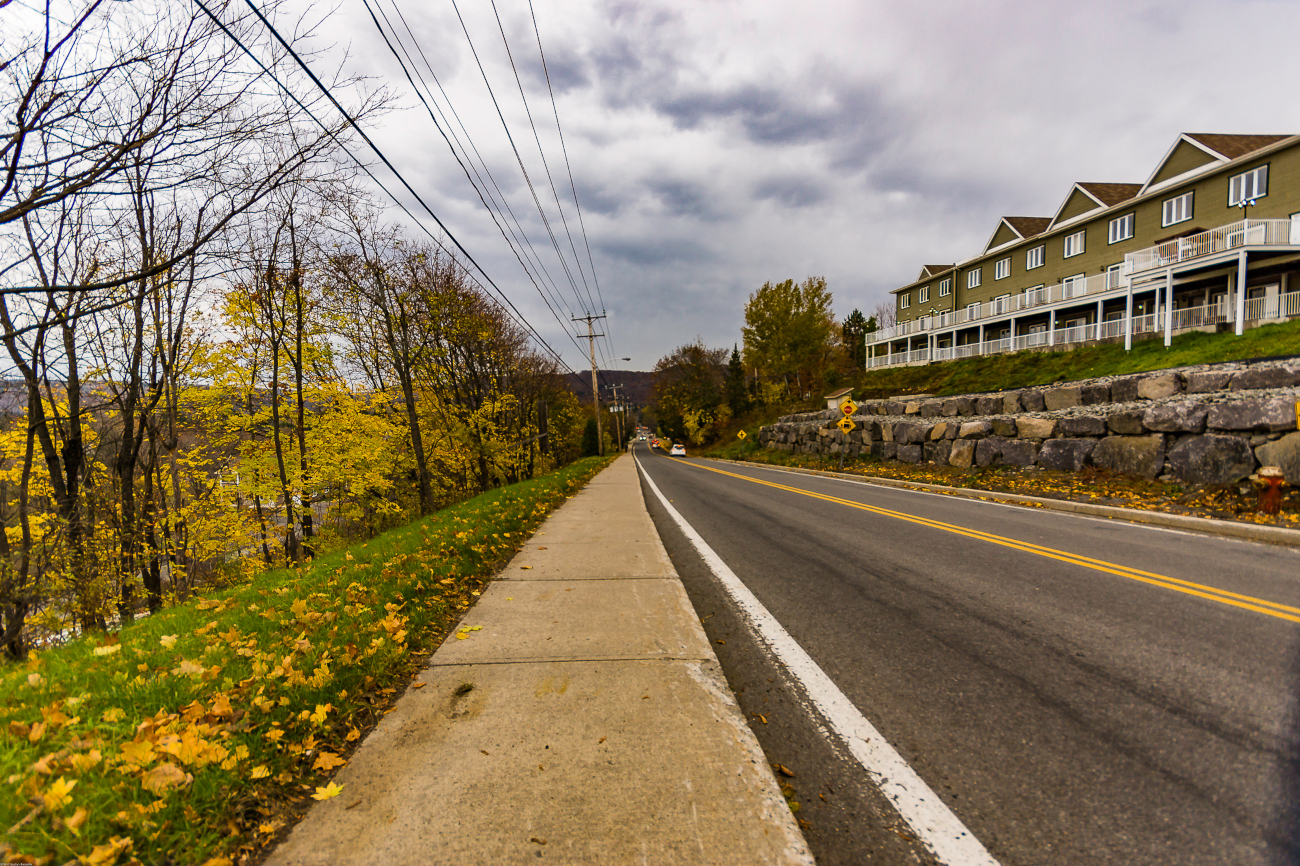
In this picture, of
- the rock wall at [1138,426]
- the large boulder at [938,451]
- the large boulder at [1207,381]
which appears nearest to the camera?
the rock wall at [1138,426]

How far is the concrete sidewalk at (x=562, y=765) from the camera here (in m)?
1.87

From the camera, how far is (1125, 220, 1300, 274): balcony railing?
18.5 m

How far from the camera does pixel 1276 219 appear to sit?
18969 millimetres

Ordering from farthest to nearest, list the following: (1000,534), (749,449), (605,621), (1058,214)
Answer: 1. (749,449)
2. (1058,214)
3. (1000,534)
4. (605,621)

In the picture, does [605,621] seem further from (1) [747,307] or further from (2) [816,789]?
(1) [747,307]

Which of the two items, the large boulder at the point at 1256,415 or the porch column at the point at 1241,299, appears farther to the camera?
the porch column at the point at 1241,299

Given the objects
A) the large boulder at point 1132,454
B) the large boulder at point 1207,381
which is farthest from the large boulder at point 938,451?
the large boulder at point 1207,381

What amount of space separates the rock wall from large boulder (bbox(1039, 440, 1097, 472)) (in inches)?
0.9

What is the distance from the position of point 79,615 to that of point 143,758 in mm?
10768

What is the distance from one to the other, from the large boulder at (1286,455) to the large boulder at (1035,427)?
4.44m

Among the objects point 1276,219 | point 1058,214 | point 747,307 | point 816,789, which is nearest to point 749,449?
point 747,307

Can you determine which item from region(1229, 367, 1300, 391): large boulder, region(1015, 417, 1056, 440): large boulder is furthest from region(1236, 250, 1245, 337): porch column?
region(1015, 417, 1056, 440): large boulder

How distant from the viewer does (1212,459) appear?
902 centimetres

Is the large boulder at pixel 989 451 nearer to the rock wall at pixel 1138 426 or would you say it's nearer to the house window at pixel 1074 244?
the rock wall at pixel 1138 426
